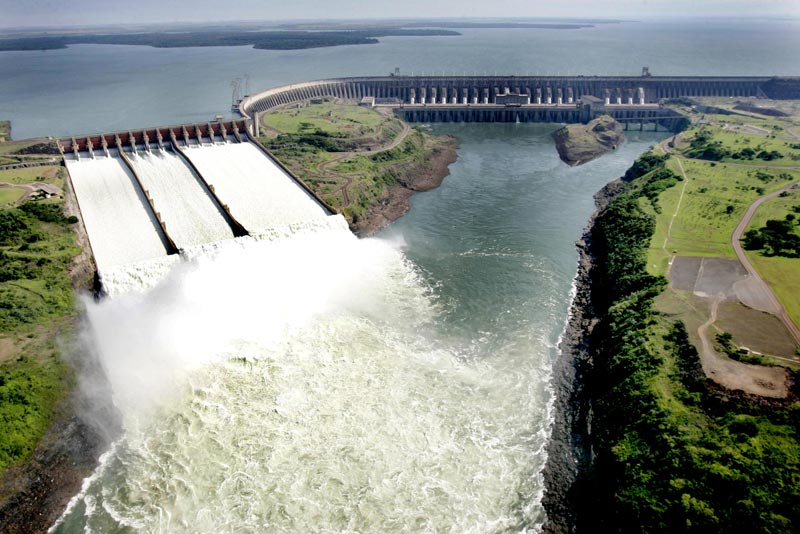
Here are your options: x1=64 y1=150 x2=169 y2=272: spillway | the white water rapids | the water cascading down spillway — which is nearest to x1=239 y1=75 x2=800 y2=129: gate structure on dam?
x1=64 y1=150 x2=169 y2=272: spillway

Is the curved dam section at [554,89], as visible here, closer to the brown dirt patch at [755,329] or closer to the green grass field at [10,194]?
the green grass field at [10,194]

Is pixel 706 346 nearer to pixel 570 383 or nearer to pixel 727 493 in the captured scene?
pixel 570 383

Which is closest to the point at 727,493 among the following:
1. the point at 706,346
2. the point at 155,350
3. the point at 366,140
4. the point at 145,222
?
the point at 706,346

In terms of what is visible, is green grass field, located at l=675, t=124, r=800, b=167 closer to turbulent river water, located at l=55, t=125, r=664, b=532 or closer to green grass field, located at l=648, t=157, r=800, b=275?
green grass field, located at l=648, t=157, r=800, b=275

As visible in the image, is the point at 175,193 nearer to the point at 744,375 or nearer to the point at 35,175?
the point at 35,175

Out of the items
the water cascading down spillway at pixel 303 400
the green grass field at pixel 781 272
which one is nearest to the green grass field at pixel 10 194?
the water cascading down spillway at pixel 303 400
